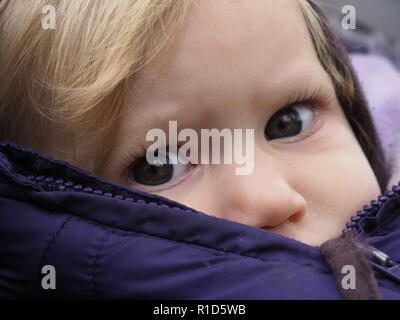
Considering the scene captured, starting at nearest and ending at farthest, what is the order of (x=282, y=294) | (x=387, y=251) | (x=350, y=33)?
(x=282, y=294) < (x=387, y=251) < (x=350, y=33)

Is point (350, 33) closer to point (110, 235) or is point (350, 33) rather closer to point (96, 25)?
point (96, 25)

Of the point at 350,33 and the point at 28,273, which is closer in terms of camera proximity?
the point at 28,273

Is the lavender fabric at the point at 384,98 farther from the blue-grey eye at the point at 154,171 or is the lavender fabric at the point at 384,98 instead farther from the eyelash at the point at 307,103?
the blue-grey eye at the point at 154,171

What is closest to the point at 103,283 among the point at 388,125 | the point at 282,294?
the point at 282,294

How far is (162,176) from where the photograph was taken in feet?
2.66

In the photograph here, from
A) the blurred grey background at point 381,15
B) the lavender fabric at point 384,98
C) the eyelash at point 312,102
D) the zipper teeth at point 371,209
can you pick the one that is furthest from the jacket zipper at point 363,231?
the blurred grey background at point 381,15

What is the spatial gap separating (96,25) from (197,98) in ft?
0.54

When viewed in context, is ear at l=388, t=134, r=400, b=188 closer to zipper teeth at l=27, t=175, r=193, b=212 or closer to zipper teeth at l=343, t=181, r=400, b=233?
zipper teeth at l=343, t=181, r=400, b=233

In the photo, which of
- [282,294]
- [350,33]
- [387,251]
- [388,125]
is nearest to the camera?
[282,294]

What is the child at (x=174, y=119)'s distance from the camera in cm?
66

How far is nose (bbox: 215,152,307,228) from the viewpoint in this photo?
71 centimetres

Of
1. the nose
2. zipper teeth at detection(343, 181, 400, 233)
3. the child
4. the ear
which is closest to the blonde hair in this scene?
the child

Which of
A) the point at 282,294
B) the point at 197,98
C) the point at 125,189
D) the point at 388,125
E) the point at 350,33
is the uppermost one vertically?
the point at 350,33

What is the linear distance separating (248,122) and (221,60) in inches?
3.5
